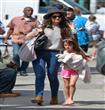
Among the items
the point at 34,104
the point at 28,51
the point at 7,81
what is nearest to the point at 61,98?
the point at 34,104

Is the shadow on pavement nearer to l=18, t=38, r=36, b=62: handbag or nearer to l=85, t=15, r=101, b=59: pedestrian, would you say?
l=18, t=38, r=36, b=62: handbag

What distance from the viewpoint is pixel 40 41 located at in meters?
10.1

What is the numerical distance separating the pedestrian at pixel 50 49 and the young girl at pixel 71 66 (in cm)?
16

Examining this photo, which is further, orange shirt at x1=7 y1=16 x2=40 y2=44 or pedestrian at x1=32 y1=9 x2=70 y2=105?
orange shirt at x1=7 y1=16 x2=40 y2=44

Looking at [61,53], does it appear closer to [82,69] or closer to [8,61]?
[82,69]

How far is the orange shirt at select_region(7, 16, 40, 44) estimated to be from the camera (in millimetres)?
13805

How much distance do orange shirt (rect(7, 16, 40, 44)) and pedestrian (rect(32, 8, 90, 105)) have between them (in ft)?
11.3

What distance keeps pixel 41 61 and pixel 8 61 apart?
1.44 metres

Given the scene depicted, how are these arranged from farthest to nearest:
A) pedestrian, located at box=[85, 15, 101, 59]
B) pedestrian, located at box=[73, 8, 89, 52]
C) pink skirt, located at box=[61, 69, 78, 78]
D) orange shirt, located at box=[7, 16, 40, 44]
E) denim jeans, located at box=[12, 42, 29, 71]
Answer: pedestrian, located at box=[85, 15, 101, 59], pedestrian, located at box=[73, 8, 89, 52], denim jeans, located at box=[12, 42, 29, 71], orange shirt, located at box=[7, 16, 40, 44], pink skirt, located at box=[61, 69, 78, 78]

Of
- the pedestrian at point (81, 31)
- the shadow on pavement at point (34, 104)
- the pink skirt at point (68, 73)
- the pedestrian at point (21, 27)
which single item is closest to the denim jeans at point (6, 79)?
the shadow on pavement at point (34, 104)

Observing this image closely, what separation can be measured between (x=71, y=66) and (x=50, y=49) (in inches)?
17.7

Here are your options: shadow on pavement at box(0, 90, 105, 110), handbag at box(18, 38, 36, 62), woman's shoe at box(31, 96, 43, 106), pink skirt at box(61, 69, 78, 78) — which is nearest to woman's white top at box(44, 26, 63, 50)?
handbag at box(18, 38, 36, 62)

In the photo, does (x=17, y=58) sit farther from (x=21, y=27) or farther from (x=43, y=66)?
(x=43, y=66)

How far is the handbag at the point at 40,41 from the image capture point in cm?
1013
